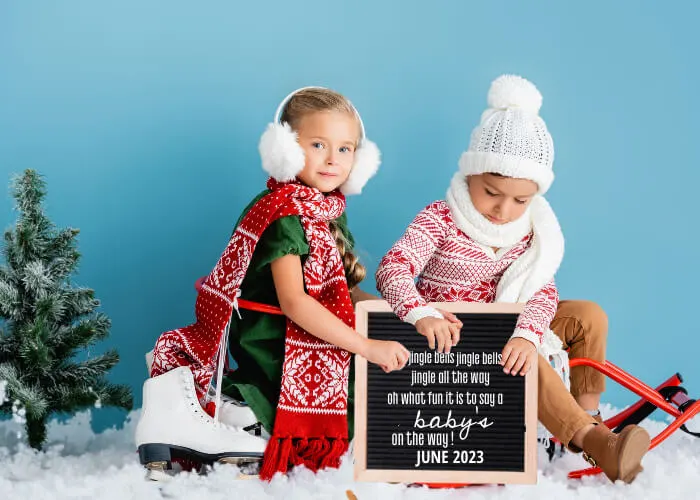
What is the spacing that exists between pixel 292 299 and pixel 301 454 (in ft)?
0.94

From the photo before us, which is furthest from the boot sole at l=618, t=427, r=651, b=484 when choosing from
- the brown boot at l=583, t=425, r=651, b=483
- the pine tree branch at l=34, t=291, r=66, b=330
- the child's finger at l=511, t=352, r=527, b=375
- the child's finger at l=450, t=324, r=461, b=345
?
the pine tree branch at l=34, t=291, r=66, b=330

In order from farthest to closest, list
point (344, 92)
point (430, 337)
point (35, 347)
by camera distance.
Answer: point (344, 92)
point (35, 347)
point (430, 337)

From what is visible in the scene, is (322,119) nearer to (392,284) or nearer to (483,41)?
(392,284)

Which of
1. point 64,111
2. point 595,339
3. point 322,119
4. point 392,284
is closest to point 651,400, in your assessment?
point 595,339

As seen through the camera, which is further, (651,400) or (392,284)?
(651,400)

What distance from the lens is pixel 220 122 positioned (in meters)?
2.25

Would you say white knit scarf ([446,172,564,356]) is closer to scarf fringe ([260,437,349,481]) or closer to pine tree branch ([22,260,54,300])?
scarf fringe ([260,437,349,481])

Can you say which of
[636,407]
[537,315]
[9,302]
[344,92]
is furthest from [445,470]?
[344,92]

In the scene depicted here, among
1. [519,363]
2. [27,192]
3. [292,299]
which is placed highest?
[27,192]

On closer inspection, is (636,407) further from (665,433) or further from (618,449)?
(618,449)

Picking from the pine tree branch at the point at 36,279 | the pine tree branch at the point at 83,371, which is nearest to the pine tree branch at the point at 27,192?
the pine tree branch at the point at 36,279

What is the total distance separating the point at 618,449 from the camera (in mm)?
1503

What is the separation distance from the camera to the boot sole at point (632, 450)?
1.50 metres

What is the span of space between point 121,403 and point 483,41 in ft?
4.11
